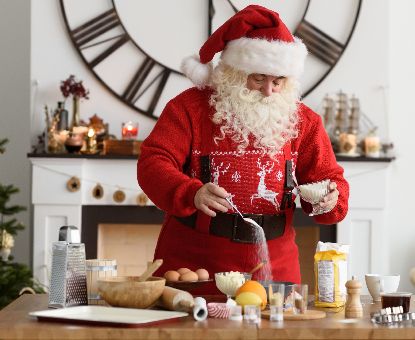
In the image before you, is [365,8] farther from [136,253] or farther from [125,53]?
[136,253]

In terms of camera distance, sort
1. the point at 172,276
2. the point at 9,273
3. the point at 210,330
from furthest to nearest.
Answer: the point at 9,273
the point at 172,276
the point at 210,330

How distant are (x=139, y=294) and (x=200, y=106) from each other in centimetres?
94

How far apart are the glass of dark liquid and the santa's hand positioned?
0.48 metres

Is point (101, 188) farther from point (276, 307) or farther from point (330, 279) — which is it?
point (276, 307)

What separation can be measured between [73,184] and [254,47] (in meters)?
2.24

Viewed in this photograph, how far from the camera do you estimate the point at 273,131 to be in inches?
114

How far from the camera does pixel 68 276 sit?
2.24 m

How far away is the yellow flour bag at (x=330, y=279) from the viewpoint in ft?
7.65

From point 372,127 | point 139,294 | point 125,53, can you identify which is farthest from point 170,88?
point 139,294

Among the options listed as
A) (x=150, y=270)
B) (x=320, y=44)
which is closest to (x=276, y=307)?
(x=150, y=270)

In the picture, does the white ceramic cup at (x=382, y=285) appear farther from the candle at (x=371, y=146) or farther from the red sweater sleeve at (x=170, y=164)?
the candle at (x=371, y=146)

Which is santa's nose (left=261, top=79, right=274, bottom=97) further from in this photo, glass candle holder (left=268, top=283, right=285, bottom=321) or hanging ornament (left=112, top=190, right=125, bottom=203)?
hanging ornament (left=112, top=190, right=125, bottom=203)

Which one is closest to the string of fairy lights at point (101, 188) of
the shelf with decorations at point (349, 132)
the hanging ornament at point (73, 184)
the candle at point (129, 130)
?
the hanging ornament at point (73, 184)

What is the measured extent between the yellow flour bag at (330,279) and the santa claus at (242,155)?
9.8 inches
